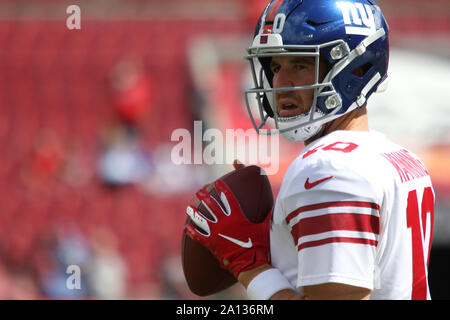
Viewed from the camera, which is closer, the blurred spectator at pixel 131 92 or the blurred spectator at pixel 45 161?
the blurred spectator at pixel 45 161

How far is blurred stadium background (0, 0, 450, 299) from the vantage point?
741 centimetres

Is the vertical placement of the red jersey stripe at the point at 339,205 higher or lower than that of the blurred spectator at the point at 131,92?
lower

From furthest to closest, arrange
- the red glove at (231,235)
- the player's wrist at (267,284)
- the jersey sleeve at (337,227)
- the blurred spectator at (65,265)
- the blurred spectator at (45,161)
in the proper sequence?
the blurred spectator at (45,161), the blurred spectator at (65,265), the red glove at (231,235), the player's wrist at (267,284), the jersey sleeve at (337,227)

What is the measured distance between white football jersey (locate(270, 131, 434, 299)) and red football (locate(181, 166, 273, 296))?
157 millimetres

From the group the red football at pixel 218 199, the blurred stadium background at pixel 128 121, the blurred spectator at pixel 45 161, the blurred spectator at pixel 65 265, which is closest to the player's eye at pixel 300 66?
the red football at pixel 218 199

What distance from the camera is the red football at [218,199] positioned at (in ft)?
6.19

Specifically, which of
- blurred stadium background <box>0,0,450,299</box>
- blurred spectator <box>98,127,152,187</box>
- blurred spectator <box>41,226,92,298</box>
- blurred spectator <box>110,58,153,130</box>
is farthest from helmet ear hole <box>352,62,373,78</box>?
blurred spectator <box>110,58,153,130</box>

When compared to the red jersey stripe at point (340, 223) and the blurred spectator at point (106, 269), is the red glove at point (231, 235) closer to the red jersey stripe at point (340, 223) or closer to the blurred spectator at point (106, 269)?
the red jersey stripe at point (340, 223)

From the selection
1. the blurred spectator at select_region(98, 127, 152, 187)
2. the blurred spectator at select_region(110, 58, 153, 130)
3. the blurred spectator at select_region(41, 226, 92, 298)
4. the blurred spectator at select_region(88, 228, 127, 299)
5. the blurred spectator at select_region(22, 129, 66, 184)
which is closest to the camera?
the blurred spectator at select_region(41, 226, 92, 298)

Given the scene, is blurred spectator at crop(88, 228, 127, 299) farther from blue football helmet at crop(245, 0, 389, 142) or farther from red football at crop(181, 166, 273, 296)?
blue football helmet at crop(245, 0, 389, 142)

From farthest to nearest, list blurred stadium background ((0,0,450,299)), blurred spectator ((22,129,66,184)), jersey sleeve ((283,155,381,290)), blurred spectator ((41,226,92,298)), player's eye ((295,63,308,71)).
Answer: blurred spectator ((22,129,66,184)), blurred stadium background ((0,0,450,299)), blurred spectator ((41,226,92,298)), player's eye ((295,63,308,71)), jersey sleeve ((283,155,381,290))

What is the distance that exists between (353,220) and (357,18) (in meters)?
0.63

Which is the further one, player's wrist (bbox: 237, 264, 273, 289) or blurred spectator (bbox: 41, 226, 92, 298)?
blurred spectator (bbox: 41, 226, 92, 298)

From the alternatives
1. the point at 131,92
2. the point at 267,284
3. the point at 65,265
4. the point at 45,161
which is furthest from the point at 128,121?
the point at 267,284
